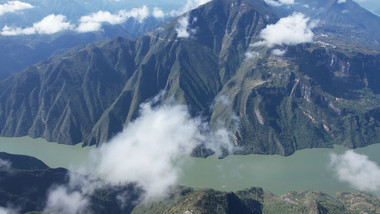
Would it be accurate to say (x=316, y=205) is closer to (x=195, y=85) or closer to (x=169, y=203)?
(x=169, y=203)

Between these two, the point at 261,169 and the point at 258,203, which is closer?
the point at 258,203

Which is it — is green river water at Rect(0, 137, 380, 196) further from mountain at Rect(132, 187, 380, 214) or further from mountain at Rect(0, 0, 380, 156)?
mountain at Rect(132, 187, 380, 214)

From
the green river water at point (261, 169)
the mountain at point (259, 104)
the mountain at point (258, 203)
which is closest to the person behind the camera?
the mountain at point (258, 203)

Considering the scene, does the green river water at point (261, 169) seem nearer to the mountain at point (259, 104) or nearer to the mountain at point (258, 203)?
the mountain at point (259, 104)

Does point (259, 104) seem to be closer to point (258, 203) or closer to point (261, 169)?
point (261, 169)

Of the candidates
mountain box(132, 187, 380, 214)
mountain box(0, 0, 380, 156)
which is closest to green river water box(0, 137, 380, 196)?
mountain box(0, 0, 380, 156)

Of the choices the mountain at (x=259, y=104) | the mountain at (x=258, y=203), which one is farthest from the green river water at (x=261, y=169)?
the mountain at (x=258, y=203)

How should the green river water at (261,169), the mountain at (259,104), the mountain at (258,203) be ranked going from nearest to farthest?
the mountain at (258,203)
the green river water at (261,169)
the mountain at (259,104)

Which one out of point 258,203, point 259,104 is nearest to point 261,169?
point 258,203

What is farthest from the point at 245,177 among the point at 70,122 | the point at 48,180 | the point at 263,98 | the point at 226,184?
the point at 70,122
